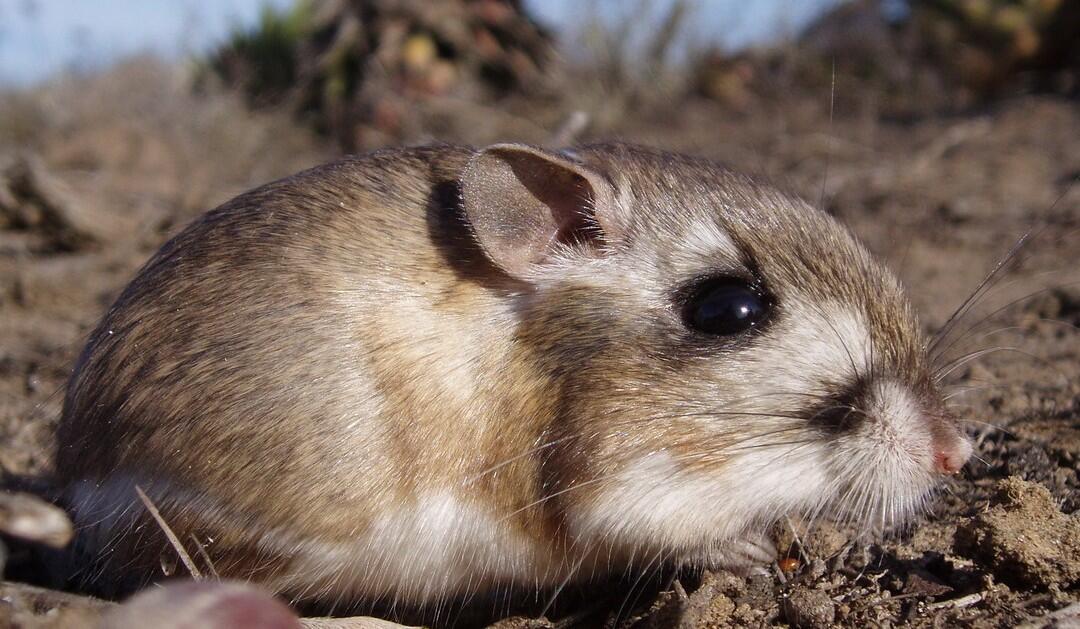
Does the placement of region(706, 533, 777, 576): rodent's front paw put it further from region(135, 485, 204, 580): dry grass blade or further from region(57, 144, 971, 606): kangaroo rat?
region(135, 485, 204, 580): dry grass blade

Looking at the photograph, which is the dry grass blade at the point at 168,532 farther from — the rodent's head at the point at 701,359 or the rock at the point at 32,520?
the rodent's head at the point at 701,359

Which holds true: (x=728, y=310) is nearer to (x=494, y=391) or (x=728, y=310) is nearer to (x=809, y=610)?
(x=494, y=391)

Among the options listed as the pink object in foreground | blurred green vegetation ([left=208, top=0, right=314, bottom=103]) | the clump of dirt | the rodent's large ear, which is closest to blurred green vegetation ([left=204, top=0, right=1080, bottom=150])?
blurred green vegetation ([left=208, top=0, right=314, bottom=103])

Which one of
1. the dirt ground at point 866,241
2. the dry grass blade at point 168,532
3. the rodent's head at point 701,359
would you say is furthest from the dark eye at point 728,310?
the dry grass blade at point 168,532

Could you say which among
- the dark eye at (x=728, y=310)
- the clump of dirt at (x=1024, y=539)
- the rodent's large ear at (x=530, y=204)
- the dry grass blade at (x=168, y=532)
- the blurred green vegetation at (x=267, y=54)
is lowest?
the dry grass blade at (x=168, y=532)

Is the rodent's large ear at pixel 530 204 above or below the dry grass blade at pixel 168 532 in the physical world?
above

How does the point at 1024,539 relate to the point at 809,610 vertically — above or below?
above

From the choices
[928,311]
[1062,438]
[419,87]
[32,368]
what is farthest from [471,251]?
[419,87]

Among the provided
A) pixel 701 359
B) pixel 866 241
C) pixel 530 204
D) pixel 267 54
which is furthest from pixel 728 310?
pixel 267 54
